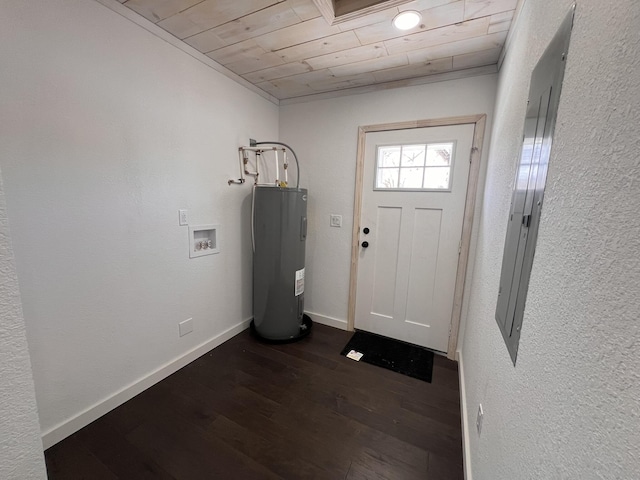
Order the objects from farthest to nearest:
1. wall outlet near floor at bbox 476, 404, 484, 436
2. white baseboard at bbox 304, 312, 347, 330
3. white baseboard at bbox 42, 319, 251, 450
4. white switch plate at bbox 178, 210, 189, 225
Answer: white baseboard at bbox 304, 312, 347, 330 < white switch plate at bbox 178, 210, 189, 225 < white baseboard at bbox 42, 319, 251, 450 < wall outlet near floor at bbox 476, 404, 484, 436

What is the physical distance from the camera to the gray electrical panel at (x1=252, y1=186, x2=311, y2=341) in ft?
7.18

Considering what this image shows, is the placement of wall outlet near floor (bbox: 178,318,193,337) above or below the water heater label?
below

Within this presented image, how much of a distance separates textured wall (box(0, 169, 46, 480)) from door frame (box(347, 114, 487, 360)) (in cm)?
211

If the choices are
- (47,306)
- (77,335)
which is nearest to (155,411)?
(77,335)

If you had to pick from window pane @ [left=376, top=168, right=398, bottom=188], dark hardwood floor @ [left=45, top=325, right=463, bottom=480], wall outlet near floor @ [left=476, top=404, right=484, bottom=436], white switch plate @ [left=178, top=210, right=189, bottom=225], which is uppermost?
window pane @ [left=376, top=168, right=398, bottom=188]

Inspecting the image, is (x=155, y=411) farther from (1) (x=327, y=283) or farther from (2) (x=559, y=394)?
(2) (x=559, y=394)

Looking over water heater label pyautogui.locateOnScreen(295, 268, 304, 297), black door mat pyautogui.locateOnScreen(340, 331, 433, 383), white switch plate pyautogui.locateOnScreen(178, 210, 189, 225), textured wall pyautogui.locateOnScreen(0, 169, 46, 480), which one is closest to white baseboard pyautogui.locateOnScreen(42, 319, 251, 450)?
water heater label pyautogui.locateOnScreen(295, 268, 304, 297)

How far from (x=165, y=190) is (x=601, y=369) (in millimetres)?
2039

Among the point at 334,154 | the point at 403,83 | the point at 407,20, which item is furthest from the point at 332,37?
the point at 334,154

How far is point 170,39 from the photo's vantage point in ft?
5.33

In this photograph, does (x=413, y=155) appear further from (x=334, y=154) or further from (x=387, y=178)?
(x=334, y=154)

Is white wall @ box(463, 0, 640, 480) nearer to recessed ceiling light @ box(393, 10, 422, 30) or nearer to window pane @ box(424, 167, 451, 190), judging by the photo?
recessed ceiling light @ box(393, 10, 422, 30)

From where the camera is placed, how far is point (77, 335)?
1.38m

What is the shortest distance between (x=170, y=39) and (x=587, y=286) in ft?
7.54
